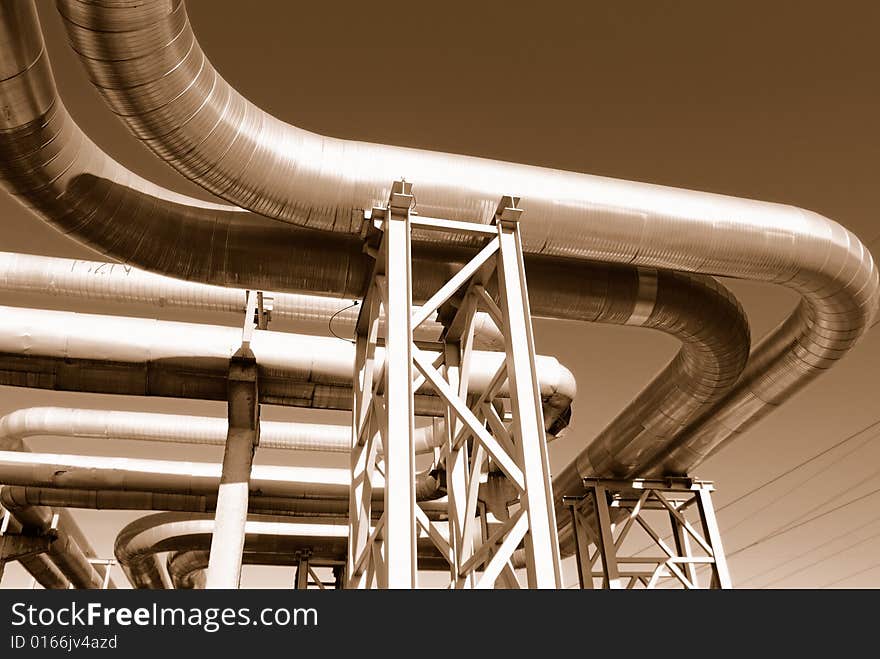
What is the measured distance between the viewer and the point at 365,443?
5.77m

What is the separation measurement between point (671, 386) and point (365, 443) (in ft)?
14.3

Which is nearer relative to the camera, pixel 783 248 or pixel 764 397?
pixel 783 248

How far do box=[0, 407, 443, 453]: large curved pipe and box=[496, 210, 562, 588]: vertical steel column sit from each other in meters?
6.10

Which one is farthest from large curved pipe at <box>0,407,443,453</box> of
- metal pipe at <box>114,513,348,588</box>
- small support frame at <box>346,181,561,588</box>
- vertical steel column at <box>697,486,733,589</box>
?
small support frame at <box>346,181,561,588</box>

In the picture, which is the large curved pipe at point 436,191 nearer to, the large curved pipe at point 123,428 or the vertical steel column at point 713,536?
the vertical steel column at point 713,536

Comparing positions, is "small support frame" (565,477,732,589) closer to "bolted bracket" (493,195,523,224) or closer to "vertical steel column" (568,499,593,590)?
"vertical steel column" (568,499,593,590)

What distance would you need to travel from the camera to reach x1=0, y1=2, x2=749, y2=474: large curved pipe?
4.27m

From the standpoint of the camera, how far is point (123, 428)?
10953mm

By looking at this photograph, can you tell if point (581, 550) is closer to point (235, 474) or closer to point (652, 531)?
point (652, 531)

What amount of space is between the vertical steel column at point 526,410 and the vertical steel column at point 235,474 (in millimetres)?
4255

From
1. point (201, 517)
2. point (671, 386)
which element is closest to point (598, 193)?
point (671, 386)

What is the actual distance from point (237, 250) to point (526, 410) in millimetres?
2984

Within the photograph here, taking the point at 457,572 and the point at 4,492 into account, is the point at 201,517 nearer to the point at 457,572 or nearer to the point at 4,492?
the point at 4,492

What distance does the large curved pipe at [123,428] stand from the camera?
35.6 feet
